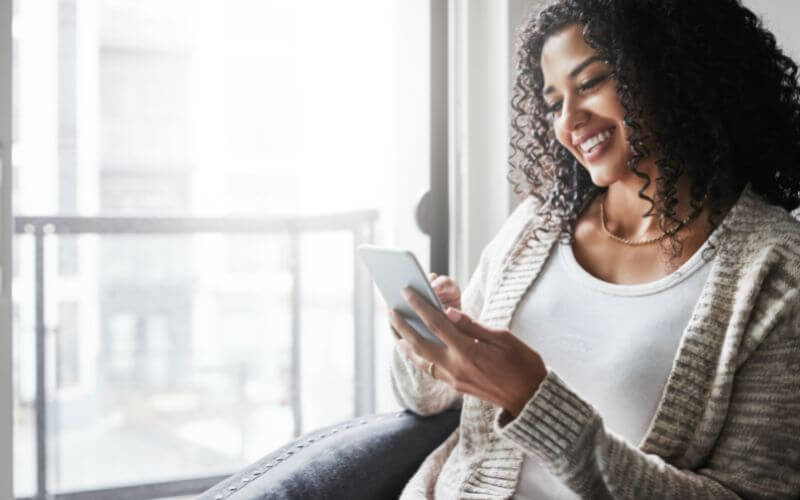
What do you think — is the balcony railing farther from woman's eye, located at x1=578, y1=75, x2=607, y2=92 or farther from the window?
woman's eye, located at x1=578, y1=75, x2=607, y2=92

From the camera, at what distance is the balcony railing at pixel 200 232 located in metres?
2.25

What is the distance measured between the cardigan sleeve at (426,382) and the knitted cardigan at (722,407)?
300 mm

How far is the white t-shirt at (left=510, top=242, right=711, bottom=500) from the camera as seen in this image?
36.0 inches

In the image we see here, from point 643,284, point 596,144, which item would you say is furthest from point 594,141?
point 643,284

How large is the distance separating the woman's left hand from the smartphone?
14 millimetres

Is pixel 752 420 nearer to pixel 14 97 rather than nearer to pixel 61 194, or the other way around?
pixel 14 97

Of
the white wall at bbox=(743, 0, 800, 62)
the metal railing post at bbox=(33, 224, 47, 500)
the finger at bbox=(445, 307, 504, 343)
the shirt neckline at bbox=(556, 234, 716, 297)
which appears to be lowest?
the metal railing post at bbox=(33, 224, 47, 500)

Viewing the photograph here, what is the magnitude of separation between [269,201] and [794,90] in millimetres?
3190

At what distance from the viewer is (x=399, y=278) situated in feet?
2.83

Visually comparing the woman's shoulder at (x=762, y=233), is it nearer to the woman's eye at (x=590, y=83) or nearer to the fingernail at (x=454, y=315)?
the woman's eye at (x=590, y=83)

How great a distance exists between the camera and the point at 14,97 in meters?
1.33

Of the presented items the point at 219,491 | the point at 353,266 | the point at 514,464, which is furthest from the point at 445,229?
the point at 353,266

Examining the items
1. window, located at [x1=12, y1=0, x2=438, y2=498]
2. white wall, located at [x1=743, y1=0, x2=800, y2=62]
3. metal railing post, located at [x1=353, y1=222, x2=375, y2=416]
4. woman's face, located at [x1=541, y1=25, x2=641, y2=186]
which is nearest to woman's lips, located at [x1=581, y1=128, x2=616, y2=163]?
woman's face, located at [x1=541, y1=25, x2=641, y2=186]
